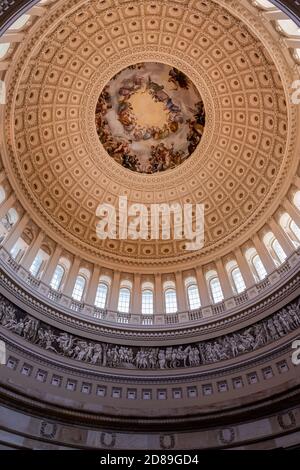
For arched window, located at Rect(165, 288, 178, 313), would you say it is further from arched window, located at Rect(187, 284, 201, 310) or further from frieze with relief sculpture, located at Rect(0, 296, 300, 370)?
frieze with relief sculpture, located at Rect(0, 296, 300, 370)

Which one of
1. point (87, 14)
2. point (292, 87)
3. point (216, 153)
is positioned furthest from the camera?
point (216, 153)

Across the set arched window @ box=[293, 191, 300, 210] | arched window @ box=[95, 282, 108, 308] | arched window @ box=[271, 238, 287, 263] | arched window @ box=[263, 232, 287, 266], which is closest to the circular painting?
arched window @ box=[293, 191, 300, 210]

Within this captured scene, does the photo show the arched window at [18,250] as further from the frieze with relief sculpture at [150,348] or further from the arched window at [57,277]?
the frieze with relief sculpture at [150,348]

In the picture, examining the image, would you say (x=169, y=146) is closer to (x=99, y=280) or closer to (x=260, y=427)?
(x=99, y=280)

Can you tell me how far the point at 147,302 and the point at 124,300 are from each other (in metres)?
1.59

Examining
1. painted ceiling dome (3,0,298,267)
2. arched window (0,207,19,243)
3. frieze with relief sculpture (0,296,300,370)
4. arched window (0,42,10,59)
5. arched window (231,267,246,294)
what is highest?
painted ceiling dome (3,0,298,267)

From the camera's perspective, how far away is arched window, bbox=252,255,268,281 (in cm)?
2445

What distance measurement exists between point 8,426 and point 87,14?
24699 millimetres

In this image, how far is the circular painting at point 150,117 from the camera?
3083 cm

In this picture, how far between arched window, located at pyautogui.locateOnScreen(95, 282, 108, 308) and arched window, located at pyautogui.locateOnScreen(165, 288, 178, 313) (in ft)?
13.9

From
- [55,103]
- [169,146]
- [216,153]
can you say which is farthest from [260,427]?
[55,103]

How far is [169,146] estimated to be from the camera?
33.2 metres

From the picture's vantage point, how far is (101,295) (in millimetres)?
26859

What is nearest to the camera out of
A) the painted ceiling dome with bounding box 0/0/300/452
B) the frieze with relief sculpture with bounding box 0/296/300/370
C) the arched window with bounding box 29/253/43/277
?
the painted ceiling dome with bounding box 0/0/300/452
